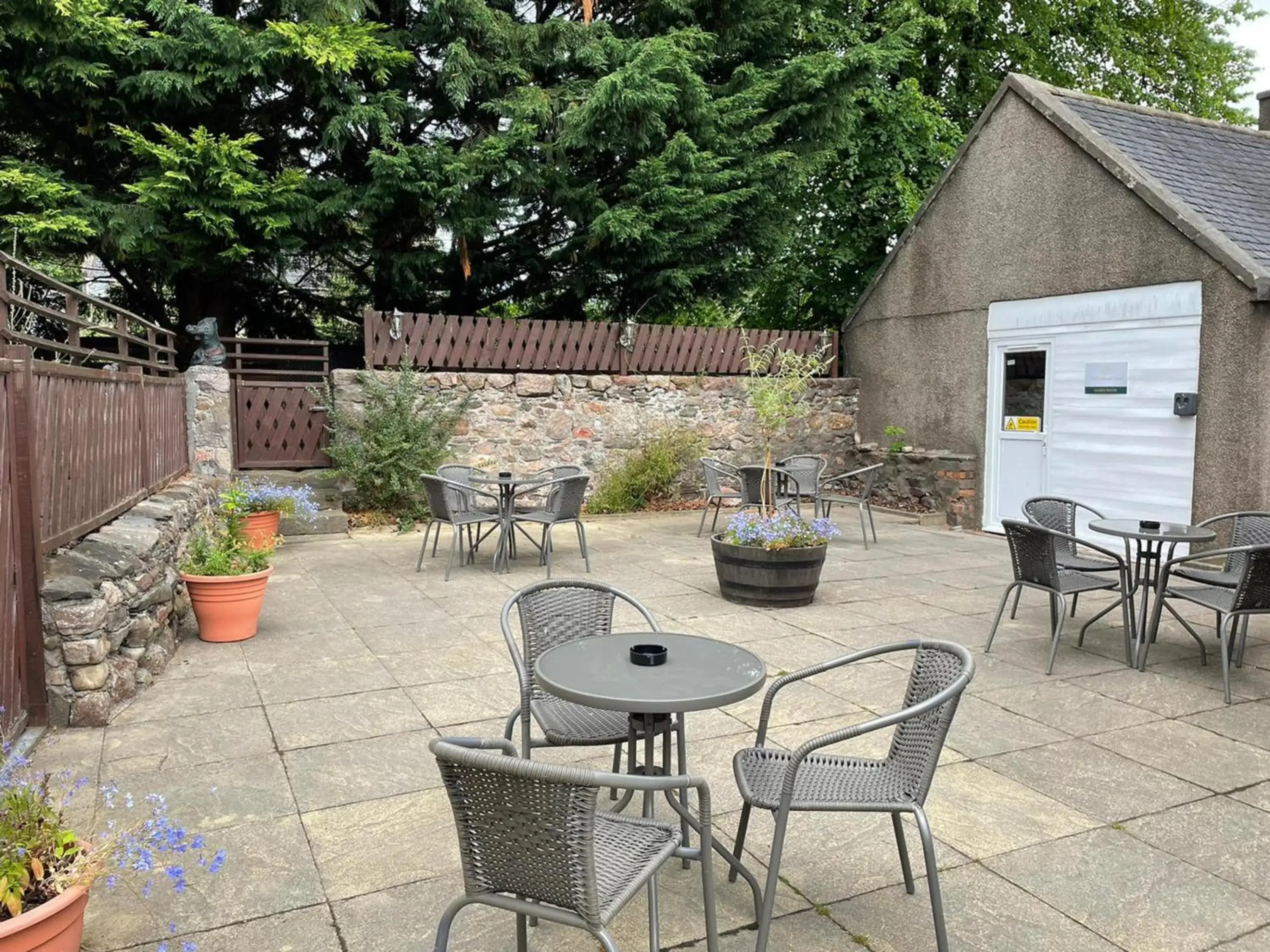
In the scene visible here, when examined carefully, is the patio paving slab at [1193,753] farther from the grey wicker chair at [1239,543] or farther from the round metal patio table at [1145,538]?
the grey wicker chair at [1239,543]

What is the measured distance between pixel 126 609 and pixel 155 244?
692 cm

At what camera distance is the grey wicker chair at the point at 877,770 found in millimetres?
1985

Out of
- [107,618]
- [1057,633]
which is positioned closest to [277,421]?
[107,618]

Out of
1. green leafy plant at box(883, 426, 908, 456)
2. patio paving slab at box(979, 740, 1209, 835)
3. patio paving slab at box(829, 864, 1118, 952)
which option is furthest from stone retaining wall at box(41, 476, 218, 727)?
green leafy plant at box(883, 426, 908, 456)

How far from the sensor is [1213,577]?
476 cm

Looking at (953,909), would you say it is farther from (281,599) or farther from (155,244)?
(155,244)

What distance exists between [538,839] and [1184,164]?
9.02 metres

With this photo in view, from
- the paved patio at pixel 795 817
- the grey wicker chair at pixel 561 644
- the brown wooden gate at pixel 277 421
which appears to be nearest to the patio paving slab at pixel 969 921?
the paved patio at pixel 795 817

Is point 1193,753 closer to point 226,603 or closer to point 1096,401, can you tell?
point 226,603

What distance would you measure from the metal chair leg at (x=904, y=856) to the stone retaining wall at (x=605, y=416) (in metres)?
7.48

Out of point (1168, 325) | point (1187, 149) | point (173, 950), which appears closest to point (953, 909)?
point (173, 950)

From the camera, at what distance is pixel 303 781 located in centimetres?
300

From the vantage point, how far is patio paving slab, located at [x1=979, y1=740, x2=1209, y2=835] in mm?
2893

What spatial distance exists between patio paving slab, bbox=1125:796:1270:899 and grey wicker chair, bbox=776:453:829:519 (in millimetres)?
5169
